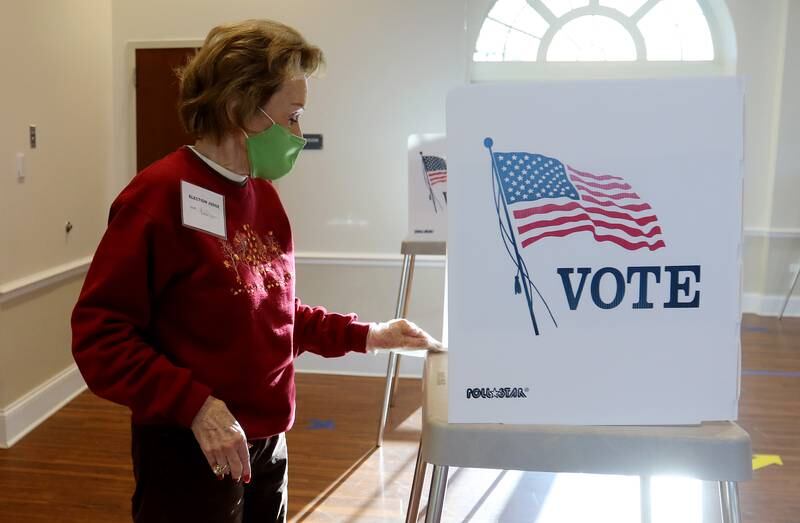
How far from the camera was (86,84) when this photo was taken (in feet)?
12.5

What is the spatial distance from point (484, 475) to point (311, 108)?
2137 millimetres

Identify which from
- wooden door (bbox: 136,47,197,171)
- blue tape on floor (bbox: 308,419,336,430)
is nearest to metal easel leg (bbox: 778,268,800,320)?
blue tape on floor (bbox: 308,419,336,430)

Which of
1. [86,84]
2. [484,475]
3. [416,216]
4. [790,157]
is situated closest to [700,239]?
[484,475]

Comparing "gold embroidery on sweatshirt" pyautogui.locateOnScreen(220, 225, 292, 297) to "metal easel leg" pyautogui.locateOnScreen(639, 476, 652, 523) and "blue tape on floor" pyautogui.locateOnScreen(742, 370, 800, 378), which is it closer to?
"metal easel leg" pyautogui.locateOnScreen(639, 476, 652, 523)

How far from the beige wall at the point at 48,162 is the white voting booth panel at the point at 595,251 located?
2668 millimetres

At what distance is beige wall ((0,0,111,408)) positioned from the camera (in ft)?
10.4

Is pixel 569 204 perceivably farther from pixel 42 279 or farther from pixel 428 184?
pixel 42 279

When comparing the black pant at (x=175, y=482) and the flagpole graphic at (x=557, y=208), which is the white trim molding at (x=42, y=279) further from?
the flagpole graphic at (x=557, y=208)

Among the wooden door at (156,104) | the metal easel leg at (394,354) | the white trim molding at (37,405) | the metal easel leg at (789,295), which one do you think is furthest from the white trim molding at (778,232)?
the white trim molding at (37,405)

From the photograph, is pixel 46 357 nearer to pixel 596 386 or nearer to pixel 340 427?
pixel 340 427

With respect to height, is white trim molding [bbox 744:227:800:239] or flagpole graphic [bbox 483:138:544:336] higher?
flagpole graphic [bbox 483:138:544:336]

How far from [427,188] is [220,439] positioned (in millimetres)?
2377

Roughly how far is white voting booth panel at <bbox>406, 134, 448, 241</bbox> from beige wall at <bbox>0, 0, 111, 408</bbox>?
1518mm

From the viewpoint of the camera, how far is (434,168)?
3.43 m
